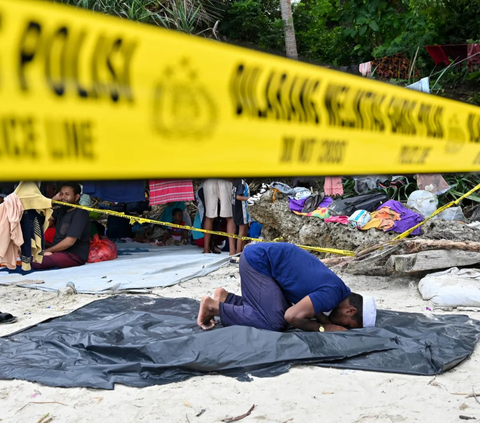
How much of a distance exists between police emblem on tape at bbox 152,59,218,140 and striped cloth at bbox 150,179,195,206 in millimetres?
7379

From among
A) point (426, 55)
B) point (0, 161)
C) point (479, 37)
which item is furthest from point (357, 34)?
point (0, 161)

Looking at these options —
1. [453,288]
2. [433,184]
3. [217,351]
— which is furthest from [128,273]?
[433,184]

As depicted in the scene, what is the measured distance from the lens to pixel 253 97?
3.54 feet

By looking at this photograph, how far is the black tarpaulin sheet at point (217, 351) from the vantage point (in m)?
3.32

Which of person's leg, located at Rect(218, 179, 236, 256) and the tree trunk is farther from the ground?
the tree trunk

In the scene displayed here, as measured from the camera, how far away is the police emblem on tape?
0.95m

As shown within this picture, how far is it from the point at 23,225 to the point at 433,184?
5576mm

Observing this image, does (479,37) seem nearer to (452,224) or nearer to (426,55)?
(426,55)

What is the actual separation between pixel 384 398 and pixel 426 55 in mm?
9482

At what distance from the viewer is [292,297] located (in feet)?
13.0

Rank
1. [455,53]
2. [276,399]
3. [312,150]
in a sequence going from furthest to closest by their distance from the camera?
1. [455,53]
2. [276,399]
3. [312,150]

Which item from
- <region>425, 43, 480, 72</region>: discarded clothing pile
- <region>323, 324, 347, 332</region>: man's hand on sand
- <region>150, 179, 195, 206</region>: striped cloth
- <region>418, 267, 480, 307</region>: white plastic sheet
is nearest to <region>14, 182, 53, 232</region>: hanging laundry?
<region>150, 179, 195, 206</region>: striped cloth

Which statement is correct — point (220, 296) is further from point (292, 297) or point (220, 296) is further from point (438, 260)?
point (438, 260)

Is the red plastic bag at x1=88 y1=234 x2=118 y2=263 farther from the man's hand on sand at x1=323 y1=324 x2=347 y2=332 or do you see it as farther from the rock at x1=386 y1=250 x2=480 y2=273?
the man's hand on sand at x1=323 y1=324 x2=347 y2=332
